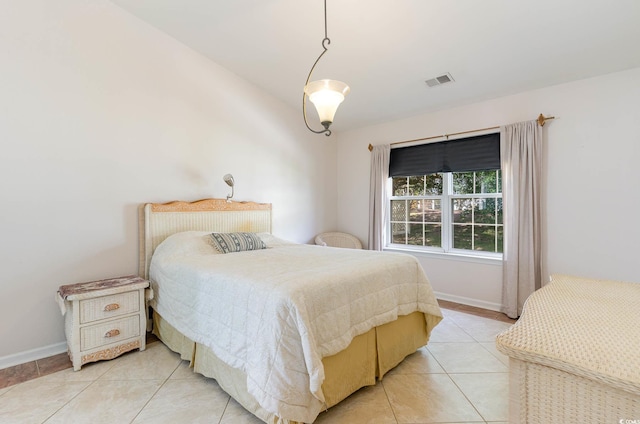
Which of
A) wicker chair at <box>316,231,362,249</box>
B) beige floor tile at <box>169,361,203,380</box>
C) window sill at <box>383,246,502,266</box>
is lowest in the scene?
beige floor tile at <box>169,361,203,380</box>

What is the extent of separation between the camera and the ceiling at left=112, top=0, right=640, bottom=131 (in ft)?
7.09

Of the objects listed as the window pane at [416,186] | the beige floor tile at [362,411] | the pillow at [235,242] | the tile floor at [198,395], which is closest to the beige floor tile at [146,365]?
the tile floor at [198,395]

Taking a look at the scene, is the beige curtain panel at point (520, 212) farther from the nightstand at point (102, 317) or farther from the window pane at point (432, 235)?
the nightstand at point (102, 317)

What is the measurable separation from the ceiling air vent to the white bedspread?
1990 millimetres

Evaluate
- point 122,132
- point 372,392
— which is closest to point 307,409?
point 372,392

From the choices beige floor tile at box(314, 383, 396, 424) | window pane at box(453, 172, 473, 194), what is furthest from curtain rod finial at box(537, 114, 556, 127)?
beige floor tile at box(314, 383, 396, 424)

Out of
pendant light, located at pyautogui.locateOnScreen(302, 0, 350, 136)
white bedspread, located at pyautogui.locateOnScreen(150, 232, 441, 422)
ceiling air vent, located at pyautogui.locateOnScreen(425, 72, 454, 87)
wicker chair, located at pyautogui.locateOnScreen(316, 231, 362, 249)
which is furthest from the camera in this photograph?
wicker chair, located at pyautogui.locateOnScreen(316, 231, 362, 249)

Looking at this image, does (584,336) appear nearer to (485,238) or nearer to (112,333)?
(112,333)

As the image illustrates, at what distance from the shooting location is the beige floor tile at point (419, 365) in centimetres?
208

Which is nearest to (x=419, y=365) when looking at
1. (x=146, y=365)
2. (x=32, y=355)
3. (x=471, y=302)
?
(x=471, y=302)

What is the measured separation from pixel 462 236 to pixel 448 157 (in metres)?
1.04

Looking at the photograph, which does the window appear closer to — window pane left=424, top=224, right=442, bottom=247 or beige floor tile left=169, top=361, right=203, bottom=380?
window pane left=424, top=224, right=442, bottom=247

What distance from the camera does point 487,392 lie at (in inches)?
71.8

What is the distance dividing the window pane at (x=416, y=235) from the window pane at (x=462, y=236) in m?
0.44
